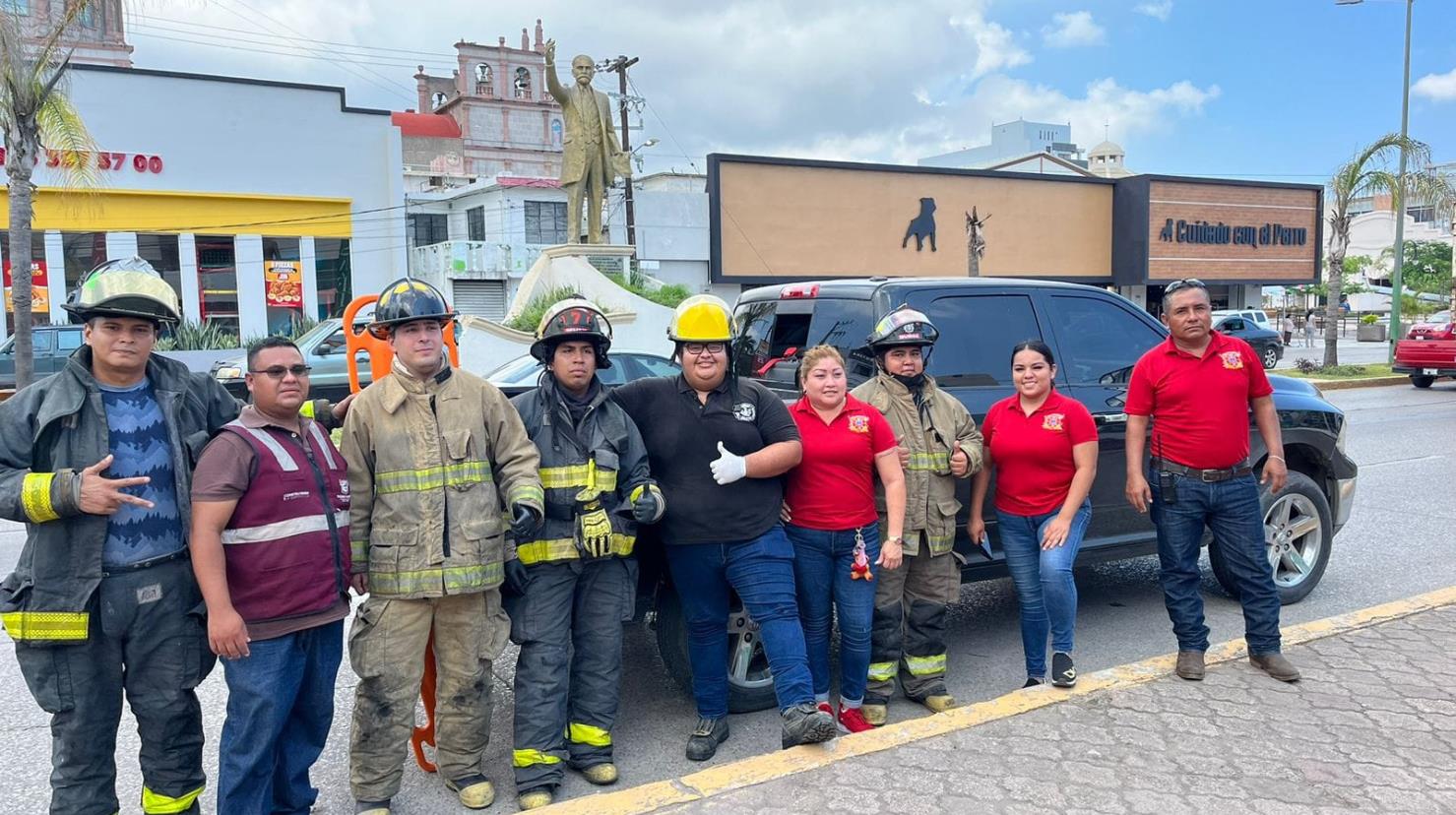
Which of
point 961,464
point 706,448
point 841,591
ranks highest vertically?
point 706,448

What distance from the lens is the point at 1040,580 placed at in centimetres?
435

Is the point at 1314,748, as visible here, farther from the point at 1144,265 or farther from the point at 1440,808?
the point at 1144,265

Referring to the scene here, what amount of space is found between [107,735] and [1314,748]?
3982mm

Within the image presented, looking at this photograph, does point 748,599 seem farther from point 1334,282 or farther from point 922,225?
point 922,225

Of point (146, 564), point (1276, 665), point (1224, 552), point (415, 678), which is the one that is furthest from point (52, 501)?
point (1276, 665)

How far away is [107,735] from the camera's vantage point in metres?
2.98

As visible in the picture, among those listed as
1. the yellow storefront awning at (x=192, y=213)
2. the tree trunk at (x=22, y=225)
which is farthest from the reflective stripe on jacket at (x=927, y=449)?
the yellow storefront awning at (x=192, y=213)

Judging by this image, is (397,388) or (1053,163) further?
(1053,163)

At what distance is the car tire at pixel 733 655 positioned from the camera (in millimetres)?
4312

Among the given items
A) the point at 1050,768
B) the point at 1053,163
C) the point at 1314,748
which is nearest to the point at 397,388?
the point at 1050,768

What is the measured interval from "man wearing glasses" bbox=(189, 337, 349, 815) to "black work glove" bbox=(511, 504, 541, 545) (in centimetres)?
54

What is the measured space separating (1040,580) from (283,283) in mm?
27771

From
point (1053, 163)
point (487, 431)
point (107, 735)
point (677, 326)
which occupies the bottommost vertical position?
point (107, 735)

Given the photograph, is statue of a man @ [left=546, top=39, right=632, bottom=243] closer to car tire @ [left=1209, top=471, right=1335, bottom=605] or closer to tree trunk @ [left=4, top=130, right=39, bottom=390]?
tree trunk @ [left=4, top=130, right=39, bottom=390]
